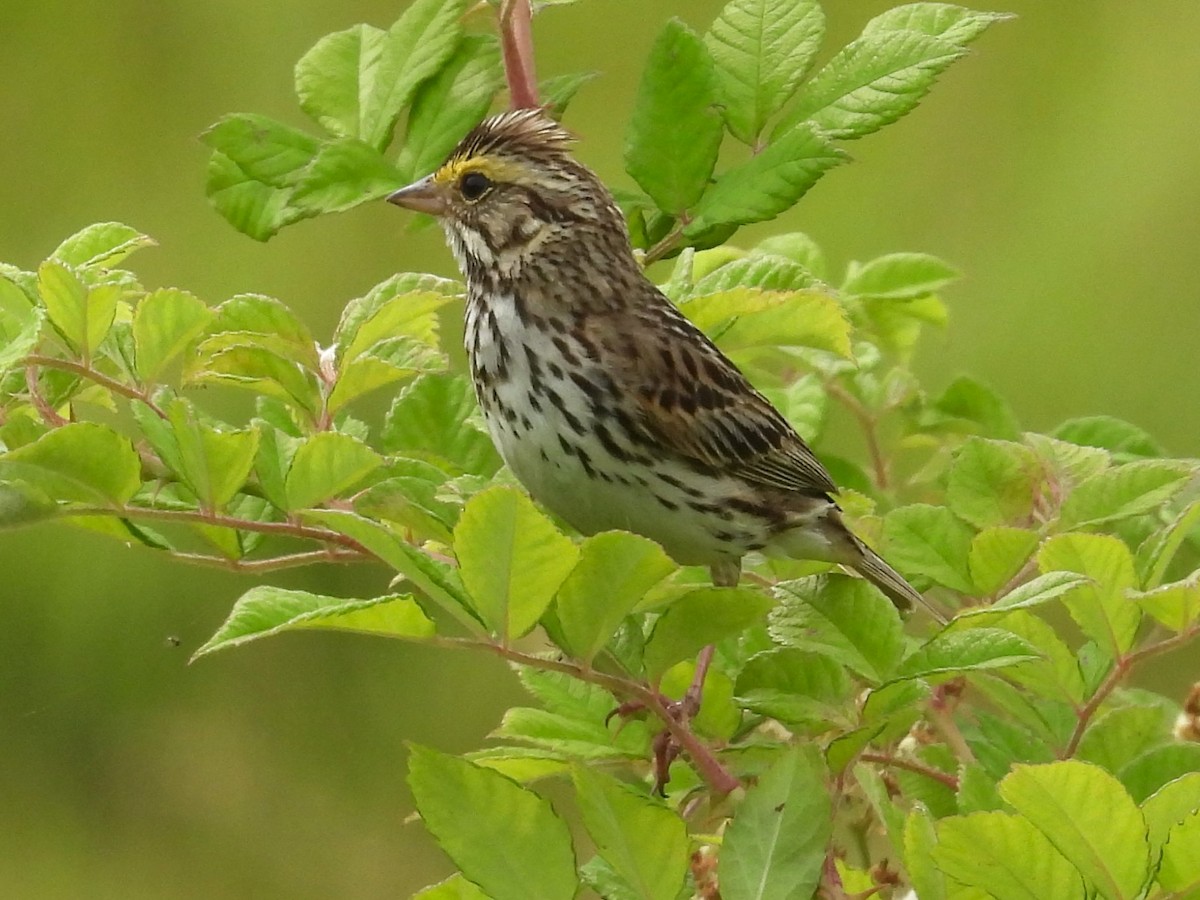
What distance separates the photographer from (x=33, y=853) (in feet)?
8.38

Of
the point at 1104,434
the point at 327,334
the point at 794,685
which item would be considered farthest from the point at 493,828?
the point at 327,334

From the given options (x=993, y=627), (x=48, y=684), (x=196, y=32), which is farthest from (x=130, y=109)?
(x=993, y=627)

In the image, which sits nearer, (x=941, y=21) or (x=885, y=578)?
(x=941, y=21)

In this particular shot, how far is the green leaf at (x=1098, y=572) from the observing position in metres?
0.69

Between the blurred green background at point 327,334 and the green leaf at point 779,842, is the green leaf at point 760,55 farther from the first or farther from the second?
the blurred green background at point 327,334

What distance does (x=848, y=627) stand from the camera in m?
0.71

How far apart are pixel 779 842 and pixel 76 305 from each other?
0.35 m

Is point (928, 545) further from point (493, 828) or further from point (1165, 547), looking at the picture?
point (493, 828)

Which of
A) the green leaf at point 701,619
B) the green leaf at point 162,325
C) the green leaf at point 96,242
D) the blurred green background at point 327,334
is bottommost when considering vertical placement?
the blurred green background at point 327,334

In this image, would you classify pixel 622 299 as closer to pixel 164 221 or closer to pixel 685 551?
pixel 685 551

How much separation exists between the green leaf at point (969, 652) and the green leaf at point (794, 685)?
0.11 feet

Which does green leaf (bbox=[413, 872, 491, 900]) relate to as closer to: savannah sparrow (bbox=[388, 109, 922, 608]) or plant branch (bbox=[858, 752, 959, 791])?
plant branch (bbox=[858, 752, 959, 791])

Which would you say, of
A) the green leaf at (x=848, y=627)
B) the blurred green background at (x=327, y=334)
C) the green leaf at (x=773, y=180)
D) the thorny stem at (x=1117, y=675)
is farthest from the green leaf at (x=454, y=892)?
the blurred green background at (x=327, y=334)

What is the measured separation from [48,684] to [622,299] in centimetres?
174
